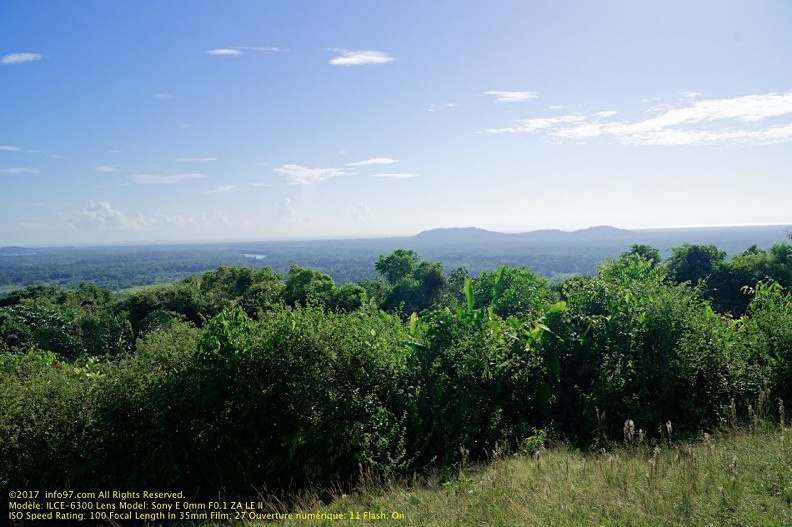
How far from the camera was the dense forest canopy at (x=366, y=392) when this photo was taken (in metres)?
5.79

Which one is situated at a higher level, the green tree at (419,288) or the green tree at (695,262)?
the green tree at (695,262)

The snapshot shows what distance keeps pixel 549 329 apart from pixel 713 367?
2.08 meters

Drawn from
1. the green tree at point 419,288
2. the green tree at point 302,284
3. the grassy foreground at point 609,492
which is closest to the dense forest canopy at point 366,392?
the grassy foreground at point 609,492

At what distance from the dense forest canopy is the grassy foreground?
2.37 ft

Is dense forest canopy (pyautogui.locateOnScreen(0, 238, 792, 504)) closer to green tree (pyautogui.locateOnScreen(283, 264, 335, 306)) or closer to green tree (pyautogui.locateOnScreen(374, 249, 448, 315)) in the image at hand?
green tree (pyautogui.locateOnScreen(283, 264, 335, 306))

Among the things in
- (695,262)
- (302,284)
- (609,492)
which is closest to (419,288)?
(302,284)

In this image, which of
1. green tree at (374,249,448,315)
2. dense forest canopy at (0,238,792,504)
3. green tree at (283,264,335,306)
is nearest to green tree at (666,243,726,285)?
green tree at (374,249,448,315)

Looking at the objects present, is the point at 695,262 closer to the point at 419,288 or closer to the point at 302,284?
the point at 419,288

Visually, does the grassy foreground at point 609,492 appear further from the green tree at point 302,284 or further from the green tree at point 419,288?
the green tree at point 419,288

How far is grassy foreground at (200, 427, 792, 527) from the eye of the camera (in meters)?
3.48

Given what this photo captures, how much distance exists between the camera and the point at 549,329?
22.0 ft

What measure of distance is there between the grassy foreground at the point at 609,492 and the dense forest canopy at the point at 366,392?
0.72 meters

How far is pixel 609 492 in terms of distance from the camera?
3877 millimetres

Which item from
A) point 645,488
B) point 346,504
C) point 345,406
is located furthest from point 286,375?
point 645,488
